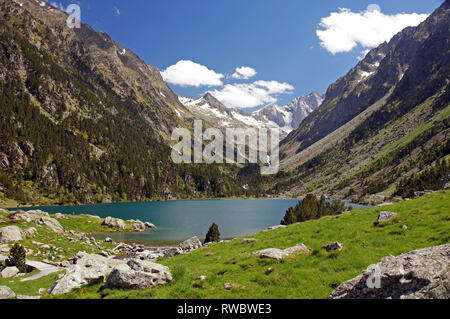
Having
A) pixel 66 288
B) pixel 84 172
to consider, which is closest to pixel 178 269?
pixel 66 288

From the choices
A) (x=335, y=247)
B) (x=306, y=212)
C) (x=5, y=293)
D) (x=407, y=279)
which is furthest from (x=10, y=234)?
(x=306, y=212)

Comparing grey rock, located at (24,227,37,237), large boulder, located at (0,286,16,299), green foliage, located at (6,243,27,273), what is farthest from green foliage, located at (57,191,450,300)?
grey rock, located at (24,227,37,237)

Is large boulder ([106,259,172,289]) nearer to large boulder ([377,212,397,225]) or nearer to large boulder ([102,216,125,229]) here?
large boulder ([377,212,397,225])

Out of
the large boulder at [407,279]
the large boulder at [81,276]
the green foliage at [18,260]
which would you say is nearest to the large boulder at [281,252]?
the large boulder at [407,279]

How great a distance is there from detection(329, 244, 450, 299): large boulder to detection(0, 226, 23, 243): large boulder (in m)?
45.8

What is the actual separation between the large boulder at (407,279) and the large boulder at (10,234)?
45759 mm

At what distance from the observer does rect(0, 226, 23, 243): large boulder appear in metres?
38.4

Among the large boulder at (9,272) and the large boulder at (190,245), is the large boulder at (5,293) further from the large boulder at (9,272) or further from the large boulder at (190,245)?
the large boulder at (190,245)

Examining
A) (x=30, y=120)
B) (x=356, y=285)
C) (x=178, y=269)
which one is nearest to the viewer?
(x=356, y=285)

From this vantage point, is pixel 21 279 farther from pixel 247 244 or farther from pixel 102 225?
pixel 102 225

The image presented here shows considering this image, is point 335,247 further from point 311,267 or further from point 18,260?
point 18,260

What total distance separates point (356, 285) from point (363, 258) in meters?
5.35

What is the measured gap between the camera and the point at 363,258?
15.3 metres

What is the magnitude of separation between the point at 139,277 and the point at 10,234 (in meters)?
37.4
